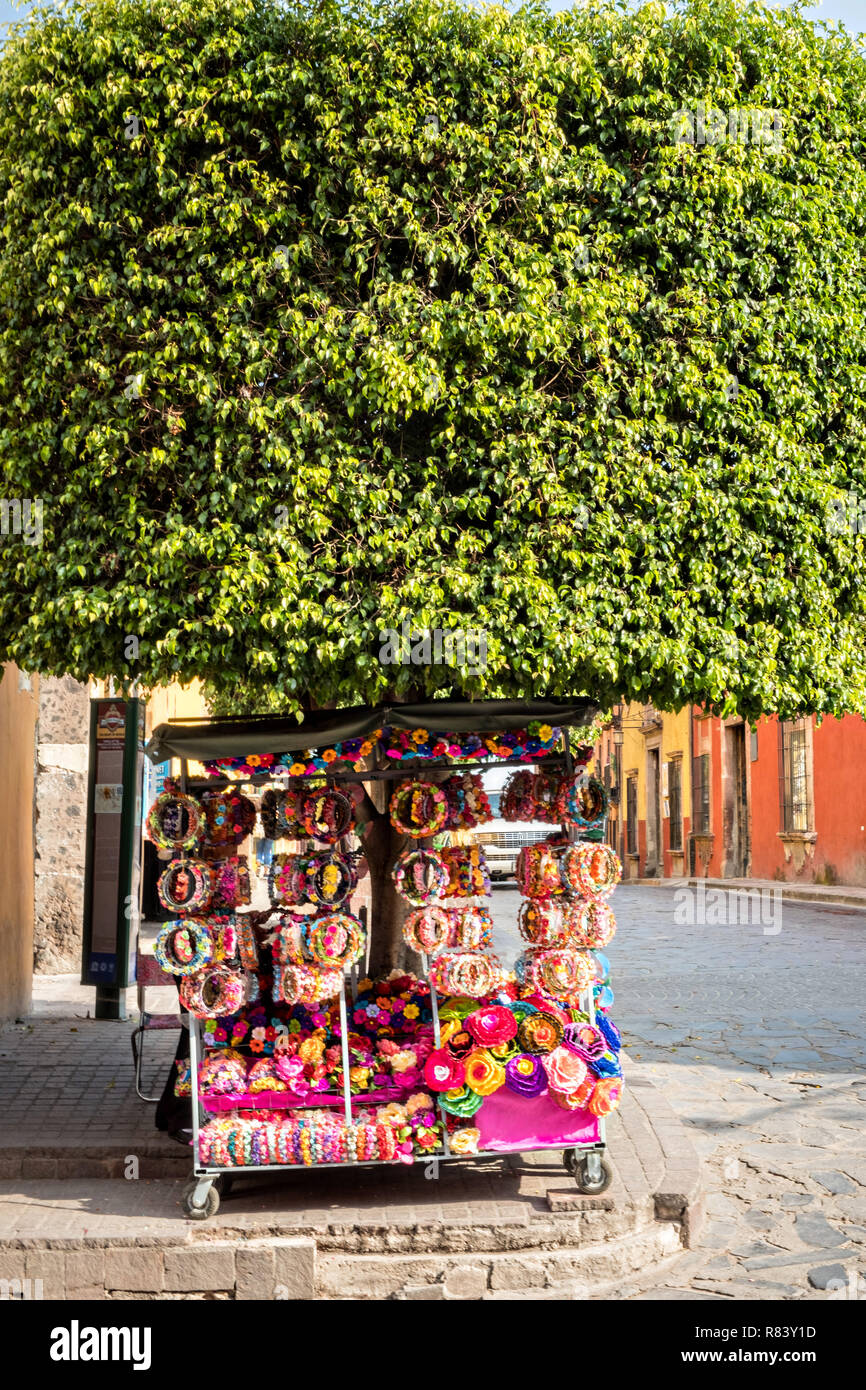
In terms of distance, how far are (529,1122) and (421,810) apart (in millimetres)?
1569

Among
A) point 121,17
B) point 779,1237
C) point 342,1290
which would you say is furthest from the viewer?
point 121,17

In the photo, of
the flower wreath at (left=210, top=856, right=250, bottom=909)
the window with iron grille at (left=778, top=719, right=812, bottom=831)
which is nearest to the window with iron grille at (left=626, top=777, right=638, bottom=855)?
the window with iron grille at (left=778, top=719, right=812, bottom=831)

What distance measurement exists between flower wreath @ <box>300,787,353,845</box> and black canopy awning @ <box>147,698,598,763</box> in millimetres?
373

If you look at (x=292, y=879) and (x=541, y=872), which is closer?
(x=292, y=879)

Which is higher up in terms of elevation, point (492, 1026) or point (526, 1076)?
point (492, 1026)

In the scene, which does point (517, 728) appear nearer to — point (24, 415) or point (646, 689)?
point (646, 689)

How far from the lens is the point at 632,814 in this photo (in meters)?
39.3

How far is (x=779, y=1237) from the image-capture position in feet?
18.3

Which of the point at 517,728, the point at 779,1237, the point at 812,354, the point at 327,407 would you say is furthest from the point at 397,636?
the point at 779,1237

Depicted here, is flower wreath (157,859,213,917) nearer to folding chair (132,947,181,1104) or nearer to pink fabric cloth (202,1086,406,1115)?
pink fabric cloth (202,1086,406,1115)

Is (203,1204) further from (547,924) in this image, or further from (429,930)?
(547,924)

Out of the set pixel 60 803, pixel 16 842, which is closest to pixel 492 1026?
pixel 16 842

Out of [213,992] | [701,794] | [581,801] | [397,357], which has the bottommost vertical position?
[213,992]

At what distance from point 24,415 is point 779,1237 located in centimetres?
528
